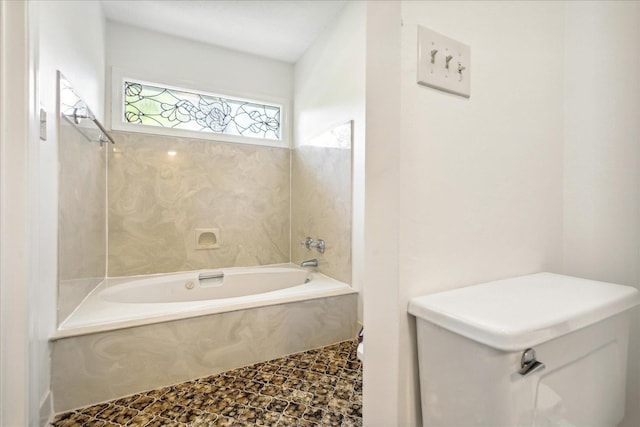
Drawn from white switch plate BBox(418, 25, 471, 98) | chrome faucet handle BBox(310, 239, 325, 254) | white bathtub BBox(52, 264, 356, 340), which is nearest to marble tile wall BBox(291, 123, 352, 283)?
chrome faucet handle BBox(310, 239, 325, 254)

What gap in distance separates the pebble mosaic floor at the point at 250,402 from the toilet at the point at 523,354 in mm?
876

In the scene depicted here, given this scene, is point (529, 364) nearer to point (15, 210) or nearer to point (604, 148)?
point (604, 148)

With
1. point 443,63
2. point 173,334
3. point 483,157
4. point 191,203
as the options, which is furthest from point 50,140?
point 483,157

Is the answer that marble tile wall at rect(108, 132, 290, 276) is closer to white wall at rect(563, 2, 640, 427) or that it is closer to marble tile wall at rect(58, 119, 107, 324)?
marble tile wall at rect(58, 119, 107, 324)

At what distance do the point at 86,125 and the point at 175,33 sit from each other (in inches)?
50.2

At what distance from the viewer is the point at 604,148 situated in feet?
2.85

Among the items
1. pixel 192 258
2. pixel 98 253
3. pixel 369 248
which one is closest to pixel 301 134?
pixel 192 258

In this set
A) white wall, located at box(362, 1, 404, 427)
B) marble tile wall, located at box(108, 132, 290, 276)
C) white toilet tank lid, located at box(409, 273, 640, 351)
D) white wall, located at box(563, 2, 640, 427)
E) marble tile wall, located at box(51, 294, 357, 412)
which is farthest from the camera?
marble tile wall, located at box(108, 132, 290, 276)

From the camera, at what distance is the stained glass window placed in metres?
2.46

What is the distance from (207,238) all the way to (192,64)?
160 centimetres

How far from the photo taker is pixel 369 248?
66cm

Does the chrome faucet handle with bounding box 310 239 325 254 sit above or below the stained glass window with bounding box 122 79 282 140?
below

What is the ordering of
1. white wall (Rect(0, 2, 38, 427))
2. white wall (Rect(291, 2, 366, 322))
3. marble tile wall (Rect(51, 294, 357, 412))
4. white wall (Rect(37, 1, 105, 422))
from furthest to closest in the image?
white wall (Rect(291, 2, 366, 322))
marble tile wall (Rect(51, 294, 357, 412))
white wall (Rect(37, 1, 105, 422))
white wall (Rect(0, 2, 38, 427))

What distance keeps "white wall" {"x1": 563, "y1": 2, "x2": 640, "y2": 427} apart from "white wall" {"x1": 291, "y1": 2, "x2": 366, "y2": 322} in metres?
1.17
